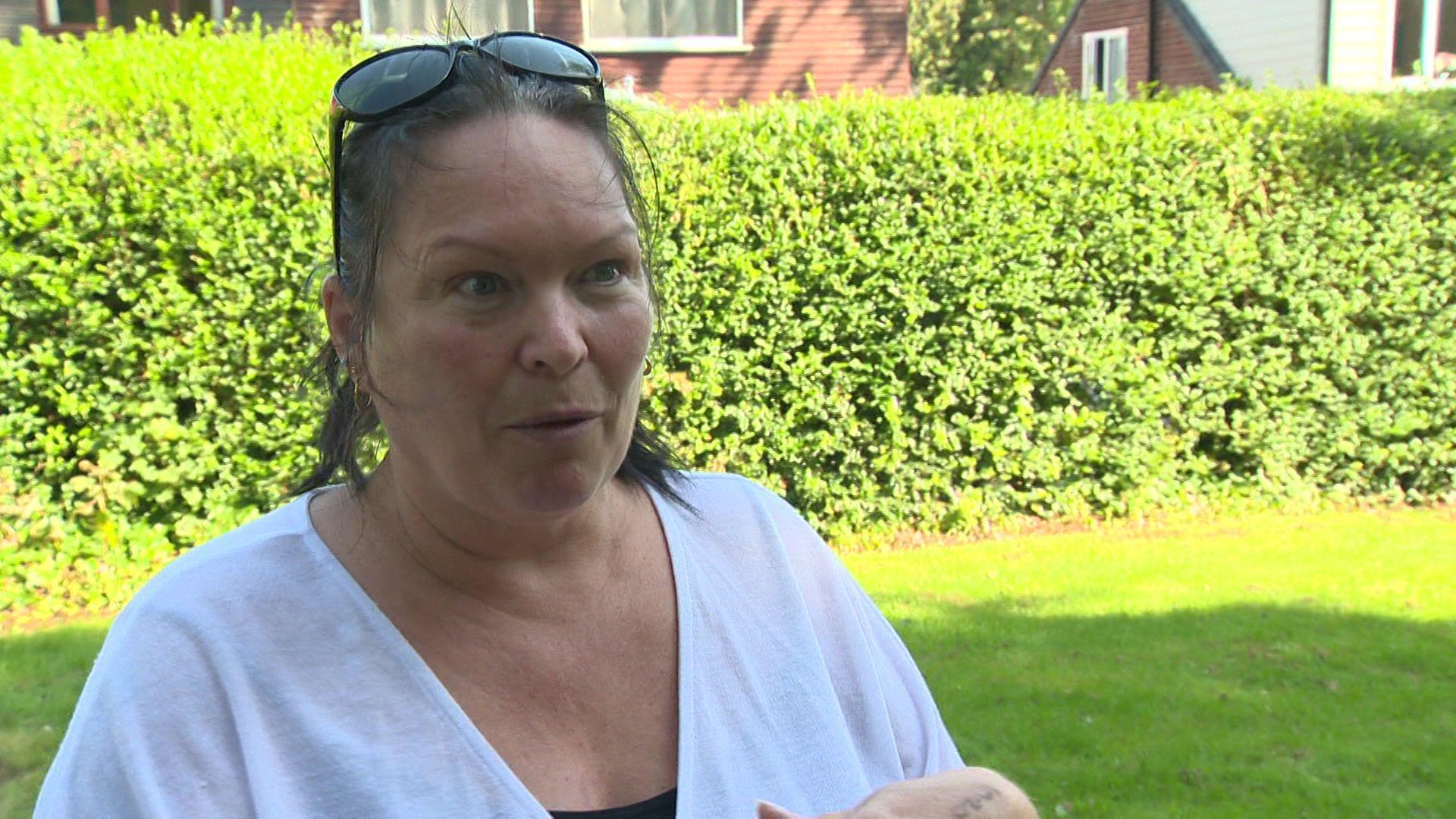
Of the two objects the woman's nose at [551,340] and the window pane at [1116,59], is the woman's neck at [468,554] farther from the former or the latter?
the window pane at [1116,59]

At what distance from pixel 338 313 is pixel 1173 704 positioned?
4573mm

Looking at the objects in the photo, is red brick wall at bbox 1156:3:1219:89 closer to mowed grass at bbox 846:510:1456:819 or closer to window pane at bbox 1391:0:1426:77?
window pane at bbox 1391:0:1426:77

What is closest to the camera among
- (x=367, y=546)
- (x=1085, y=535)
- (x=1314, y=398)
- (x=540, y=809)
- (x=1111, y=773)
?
(x=540, y=809)

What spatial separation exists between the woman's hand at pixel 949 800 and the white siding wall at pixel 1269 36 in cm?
1665

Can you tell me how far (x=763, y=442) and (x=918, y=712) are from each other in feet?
19.0

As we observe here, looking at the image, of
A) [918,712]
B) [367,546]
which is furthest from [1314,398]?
[367,546]

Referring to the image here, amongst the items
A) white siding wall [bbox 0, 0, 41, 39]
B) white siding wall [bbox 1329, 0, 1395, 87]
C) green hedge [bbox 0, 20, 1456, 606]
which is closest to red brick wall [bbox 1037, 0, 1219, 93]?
white siding wall [bbox 1329, 0, 1395, 87]

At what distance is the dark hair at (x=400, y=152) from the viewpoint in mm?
1639

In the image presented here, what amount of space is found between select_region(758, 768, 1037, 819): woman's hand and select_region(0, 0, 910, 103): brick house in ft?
45.6

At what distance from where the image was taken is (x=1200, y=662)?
19.5 ft

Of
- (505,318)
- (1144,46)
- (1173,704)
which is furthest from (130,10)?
(505,318)

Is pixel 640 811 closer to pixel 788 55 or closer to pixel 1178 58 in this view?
pixel 788 55

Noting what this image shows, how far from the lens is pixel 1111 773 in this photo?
4.77 metres

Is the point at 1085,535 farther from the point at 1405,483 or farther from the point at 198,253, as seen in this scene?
the point at 198,253
